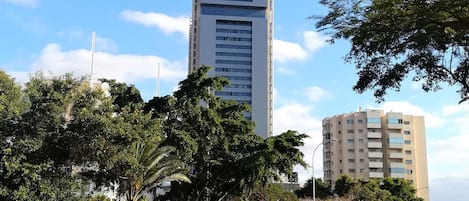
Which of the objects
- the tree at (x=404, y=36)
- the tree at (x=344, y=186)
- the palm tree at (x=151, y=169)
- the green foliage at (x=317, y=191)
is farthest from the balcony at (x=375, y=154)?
the tree at (x=404, y=36)

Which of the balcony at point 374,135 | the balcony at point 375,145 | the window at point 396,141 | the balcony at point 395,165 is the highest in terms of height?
the balcony at point 374,135

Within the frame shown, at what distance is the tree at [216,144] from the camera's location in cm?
3017

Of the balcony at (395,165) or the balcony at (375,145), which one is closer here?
the balcony at (395,165)

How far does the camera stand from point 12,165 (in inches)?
707

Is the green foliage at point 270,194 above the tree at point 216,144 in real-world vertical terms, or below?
below

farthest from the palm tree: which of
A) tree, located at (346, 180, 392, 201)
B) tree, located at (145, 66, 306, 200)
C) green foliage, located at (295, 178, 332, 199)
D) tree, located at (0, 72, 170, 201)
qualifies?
green foliage, located at (295, 178, 332, 199)

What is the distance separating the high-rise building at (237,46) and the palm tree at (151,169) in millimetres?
97291

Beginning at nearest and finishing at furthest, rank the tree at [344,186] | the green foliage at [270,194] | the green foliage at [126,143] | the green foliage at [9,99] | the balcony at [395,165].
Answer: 1. the green foliage at [9,99]
2. the green foliage at [126,143]
3. the green foliage at [270,194]
4. the tree at [344,186]
5. the balcony at [395,165]

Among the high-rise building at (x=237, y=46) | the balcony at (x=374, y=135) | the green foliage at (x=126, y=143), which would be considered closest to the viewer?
the green foliage at (x=126, y=143)

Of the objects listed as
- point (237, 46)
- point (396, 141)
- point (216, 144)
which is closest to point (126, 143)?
point (216, 144)

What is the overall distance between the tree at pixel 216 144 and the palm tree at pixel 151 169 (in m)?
1.94

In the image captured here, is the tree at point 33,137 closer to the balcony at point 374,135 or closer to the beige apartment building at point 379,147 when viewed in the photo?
the beige apartment building at point 379,147

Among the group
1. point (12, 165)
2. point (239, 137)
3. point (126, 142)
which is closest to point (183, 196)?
point (239, 137)

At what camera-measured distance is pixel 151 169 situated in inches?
1008
